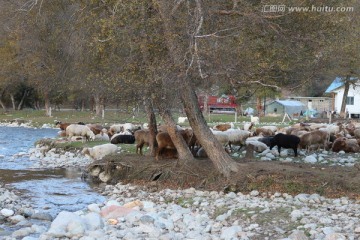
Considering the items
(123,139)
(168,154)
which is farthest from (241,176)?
(123,139)

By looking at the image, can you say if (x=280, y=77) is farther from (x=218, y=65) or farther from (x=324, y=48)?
(x=218, y=65)

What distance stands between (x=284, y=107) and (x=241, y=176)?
177ft

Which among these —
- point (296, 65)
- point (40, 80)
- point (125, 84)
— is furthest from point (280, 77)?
point (40, 80)

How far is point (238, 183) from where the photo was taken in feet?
45.0

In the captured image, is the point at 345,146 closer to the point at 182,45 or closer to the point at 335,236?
the point at 182,45

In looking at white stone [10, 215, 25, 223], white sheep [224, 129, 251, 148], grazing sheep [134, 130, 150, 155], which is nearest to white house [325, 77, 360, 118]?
white sheep [224, 129, 251, 148]

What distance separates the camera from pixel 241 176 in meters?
13.9

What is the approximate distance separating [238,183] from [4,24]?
776cm

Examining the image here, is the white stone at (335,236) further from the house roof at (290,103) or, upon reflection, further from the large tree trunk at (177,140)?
the house roof at (290,103)

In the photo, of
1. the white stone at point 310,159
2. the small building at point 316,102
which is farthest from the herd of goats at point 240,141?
→ the small building at point 316,102

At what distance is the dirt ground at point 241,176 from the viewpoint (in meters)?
12.9

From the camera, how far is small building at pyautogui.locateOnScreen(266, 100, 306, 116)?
6675 centimetres

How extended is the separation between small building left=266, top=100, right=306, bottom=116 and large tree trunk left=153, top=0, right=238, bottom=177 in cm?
5233

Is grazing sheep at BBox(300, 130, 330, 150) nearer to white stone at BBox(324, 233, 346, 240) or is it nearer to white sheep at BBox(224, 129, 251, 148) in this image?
white sheep at BBox(224, 129, 251, 148)
